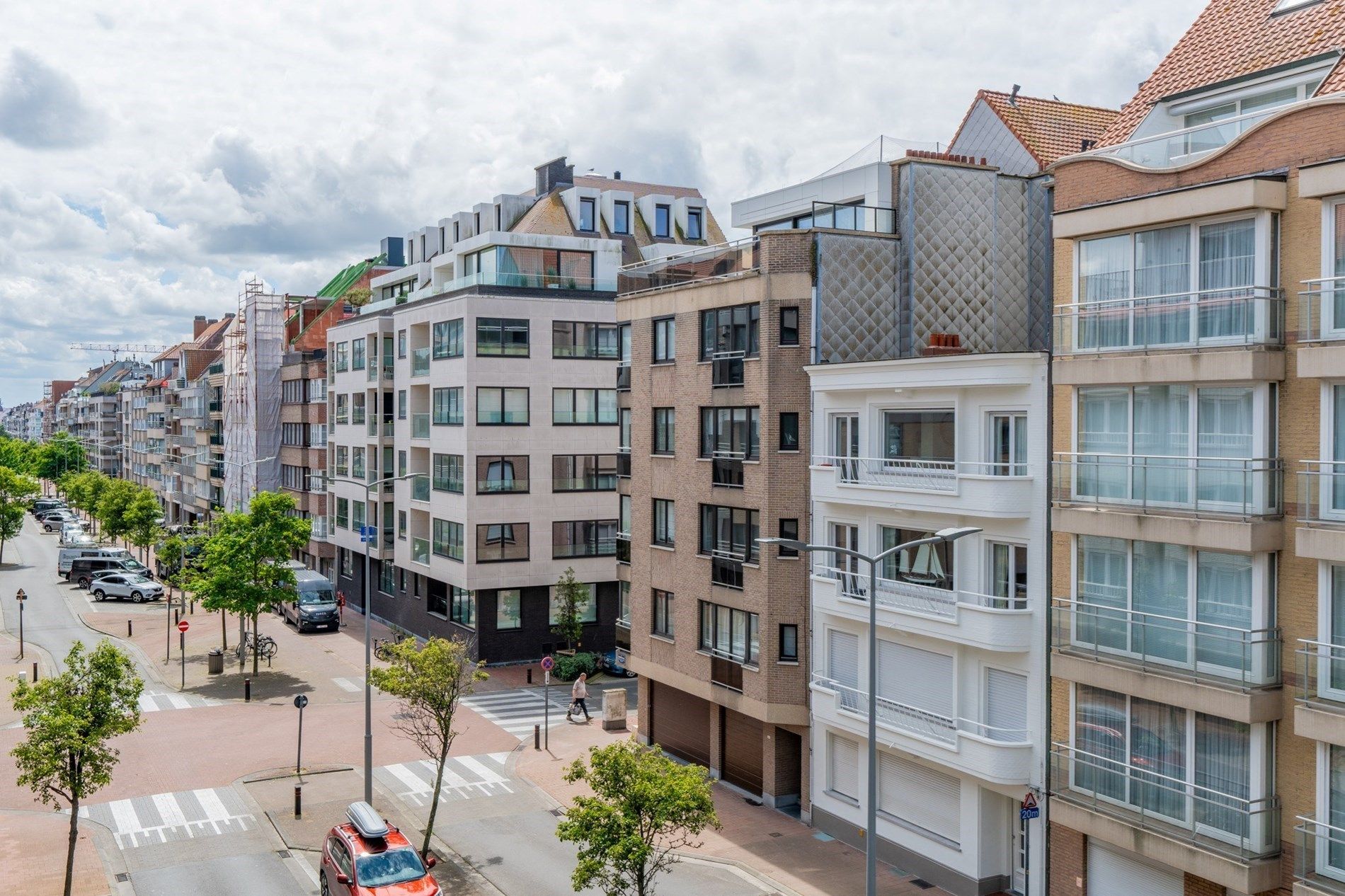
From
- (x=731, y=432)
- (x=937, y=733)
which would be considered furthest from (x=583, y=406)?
(x=937, y=733)

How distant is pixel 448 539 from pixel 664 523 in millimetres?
17541

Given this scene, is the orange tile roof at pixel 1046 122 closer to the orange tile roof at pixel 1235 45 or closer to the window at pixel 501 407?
the orange tile roof at pixel 1235 45

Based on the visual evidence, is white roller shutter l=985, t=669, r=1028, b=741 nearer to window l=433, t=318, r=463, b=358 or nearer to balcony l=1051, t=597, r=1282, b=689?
balcony l=1051, t=597, r=1282, b=689

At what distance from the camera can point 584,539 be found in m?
48.6

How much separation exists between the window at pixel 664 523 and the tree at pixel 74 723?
14.7 metres

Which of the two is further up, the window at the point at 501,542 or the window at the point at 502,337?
the window at the point at 502,337

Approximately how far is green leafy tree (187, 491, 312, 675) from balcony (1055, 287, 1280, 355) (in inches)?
1358

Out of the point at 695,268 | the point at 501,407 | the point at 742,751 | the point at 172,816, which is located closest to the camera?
the point at 172,816

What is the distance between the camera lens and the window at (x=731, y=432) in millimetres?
29906

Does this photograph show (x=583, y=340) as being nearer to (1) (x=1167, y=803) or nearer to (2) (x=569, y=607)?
(2) (x=569, y=607)

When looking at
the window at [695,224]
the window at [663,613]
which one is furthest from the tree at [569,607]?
the window at [695,224]

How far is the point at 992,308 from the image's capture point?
94.9 ft

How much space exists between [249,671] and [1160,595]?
3792 centimetres

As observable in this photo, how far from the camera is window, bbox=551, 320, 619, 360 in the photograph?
48.3 m
